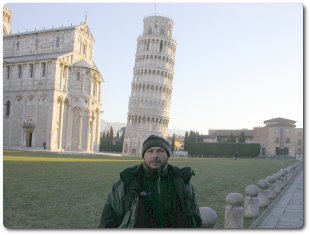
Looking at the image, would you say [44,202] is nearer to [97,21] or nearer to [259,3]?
[97,21]

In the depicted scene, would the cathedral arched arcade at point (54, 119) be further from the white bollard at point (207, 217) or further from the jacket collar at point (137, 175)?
the jacket collar at point (137, 175)

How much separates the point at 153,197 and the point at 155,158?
27 centimetres

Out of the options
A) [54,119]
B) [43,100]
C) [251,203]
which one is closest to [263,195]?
[251,203]

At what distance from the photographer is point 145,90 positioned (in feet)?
24.6

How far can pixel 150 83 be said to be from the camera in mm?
8039

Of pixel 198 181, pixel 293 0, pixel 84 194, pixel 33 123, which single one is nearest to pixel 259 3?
pixel 293 0

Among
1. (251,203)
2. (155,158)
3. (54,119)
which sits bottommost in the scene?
(251,203)

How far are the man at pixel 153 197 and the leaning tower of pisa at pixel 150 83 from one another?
284cm

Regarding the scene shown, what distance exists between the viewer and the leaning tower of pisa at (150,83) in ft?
19.7

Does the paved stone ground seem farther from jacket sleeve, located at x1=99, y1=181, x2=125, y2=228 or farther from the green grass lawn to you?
jacket sleeve, located at x1=99, y1=181, x2=125, y2=228

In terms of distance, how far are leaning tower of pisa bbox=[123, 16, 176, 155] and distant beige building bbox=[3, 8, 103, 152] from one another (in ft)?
10.0

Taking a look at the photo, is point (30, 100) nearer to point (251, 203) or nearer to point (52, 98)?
point (52, 98)

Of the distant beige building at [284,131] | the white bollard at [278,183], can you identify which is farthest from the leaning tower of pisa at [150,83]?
the white bollard at [278,183]

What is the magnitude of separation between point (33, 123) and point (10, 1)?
37.7 ft
